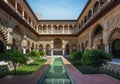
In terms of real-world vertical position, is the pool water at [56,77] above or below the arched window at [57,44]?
below

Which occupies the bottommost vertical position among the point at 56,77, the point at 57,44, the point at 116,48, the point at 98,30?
the point at 56,77

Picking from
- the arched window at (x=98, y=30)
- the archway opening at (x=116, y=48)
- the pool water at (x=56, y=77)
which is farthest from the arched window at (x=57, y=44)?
the pool water at (x=56, y=77)

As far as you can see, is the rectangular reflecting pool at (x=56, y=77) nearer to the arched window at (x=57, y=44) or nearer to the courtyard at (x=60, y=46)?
the courtyard at (x=60, y=46)

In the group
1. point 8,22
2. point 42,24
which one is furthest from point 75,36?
point 8,22

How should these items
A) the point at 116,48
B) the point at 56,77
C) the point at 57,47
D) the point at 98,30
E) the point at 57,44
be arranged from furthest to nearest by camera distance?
the point at 57,47
the point at 57,44
the point at 98,30
the point at 116,48
the point at 56,77

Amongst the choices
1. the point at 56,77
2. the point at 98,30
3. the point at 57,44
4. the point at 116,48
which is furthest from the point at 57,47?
A: the point at 56,77

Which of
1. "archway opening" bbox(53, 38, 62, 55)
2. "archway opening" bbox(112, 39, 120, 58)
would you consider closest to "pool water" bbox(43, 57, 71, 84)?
"archway opening" bbox(112, 39, 120, 58)

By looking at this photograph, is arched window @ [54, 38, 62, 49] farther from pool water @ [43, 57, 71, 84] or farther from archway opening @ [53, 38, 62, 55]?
pool water @ [43, 57, 71, 84]

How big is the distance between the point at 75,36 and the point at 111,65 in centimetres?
2793

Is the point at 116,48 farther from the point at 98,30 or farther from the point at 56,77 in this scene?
the point at 56,77

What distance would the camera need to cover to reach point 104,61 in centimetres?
984

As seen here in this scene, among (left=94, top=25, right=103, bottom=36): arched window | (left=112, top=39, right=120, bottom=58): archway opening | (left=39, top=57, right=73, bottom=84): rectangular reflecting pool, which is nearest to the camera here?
(left=39, top=57, right=73, bottom=84): rectangular reflecting pool

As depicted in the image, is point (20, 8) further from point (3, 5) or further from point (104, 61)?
point (104, 61)

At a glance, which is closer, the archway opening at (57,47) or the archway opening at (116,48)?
the archway opening at (116,48)
